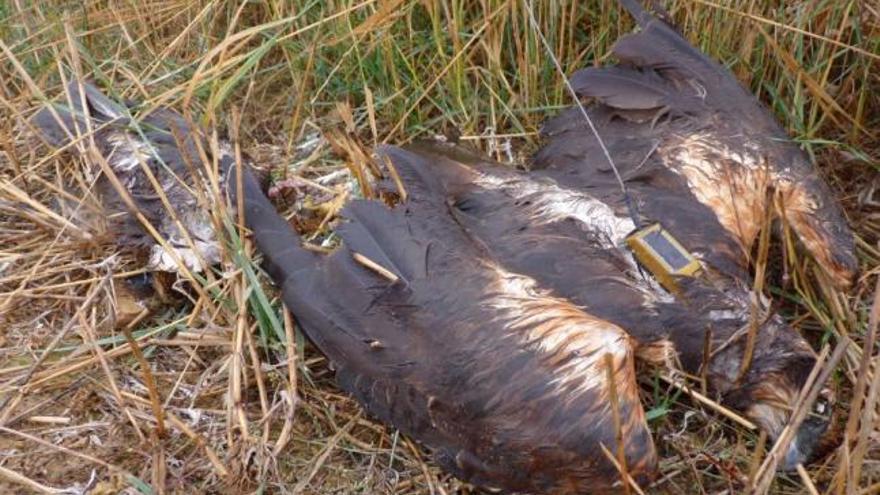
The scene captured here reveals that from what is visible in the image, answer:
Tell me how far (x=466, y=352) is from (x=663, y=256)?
50 cm

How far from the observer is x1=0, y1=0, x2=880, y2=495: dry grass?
2.34 metres

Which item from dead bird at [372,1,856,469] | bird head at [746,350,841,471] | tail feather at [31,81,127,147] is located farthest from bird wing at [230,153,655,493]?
tail feather at [31,81,127,147]

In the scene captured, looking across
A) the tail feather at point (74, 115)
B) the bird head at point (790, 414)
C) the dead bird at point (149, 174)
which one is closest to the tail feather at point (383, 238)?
the dead bird at point (149, 174)

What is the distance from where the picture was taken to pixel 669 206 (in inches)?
98.8

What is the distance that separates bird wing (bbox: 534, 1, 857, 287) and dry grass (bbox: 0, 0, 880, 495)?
134 mm

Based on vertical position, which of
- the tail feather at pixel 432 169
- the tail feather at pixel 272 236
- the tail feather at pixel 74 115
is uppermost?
the tail feather at pixel 432 169

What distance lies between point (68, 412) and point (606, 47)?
70.9 inches

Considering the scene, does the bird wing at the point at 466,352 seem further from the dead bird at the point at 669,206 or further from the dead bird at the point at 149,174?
the dead bird at the point at 149,174

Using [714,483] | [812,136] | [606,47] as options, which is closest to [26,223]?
[606,47]

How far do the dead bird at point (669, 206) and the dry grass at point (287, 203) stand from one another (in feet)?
0.38

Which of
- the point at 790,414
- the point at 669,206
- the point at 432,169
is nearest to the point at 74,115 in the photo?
the point at 432,169

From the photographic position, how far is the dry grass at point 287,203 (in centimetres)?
234

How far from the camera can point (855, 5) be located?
119 inches

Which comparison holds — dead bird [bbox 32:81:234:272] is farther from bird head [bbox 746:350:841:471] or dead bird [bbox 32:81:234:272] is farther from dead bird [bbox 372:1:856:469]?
bird head [bbox 746:350:841:471]
